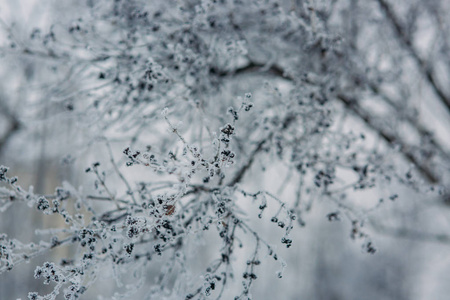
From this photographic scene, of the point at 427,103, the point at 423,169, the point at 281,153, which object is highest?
the point at 427,103

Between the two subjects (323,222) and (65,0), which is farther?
(323,222)

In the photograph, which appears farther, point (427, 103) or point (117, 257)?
point (427, 103)

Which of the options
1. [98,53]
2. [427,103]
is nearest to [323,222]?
[427,103]

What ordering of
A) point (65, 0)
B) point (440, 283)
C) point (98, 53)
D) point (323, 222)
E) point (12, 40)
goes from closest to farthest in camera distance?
point (98, 53), point (12, 40), point (65, 0), point (440, 283), point (323, 222)

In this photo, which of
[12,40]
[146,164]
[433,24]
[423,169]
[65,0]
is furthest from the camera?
[65,0]

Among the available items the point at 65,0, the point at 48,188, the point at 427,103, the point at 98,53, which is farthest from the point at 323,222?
the point at 98,53

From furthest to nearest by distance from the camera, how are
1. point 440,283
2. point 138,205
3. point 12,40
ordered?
point 440,283 → point 12,40 → point 138,205

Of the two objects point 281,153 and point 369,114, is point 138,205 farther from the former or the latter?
point 369,114

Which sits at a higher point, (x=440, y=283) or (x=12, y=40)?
(x=440, y=283)

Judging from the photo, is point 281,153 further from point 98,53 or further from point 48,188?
point 48,188
